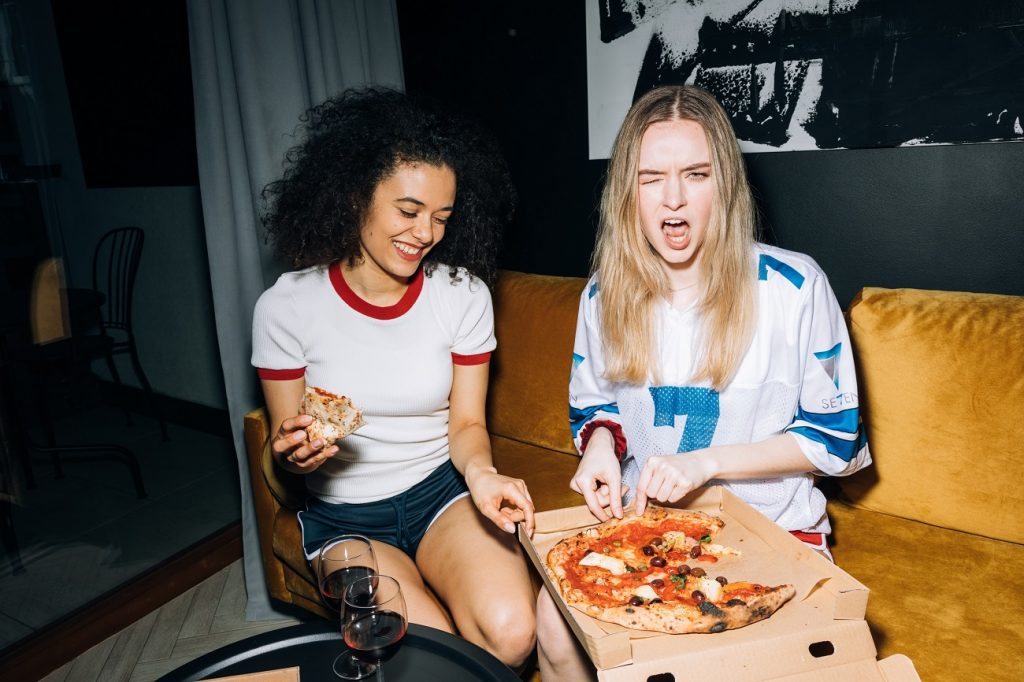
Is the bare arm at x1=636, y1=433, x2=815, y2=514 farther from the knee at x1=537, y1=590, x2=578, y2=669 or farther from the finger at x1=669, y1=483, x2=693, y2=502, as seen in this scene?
the knee at x1=537, y1=590, x2=578, y2=669

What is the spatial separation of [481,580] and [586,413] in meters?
0.49

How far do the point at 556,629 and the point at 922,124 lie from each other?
1739 millimetres

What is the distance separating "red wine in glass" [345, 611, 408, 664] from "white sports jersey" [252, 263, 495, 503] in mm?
719

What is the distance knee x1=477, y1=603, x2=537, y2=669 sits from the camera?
1593 mm

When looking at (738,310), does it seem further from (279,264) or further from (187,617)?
(187,617)

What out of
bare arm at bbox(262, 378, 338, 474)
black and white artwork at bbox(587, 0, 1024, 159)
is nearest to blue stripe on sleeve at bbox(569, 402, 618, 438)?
bare arm at bbox(262, 378, 338, 474)

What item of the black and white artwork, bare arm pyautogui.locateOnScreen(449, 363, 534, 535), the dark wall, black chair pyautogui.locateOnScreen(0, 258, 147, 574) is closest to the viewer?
bare arm pyautogui.locateOnScreen(449, 363, 534, 535)

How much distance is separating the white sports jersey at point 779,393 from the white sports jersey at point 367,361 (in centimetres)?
56

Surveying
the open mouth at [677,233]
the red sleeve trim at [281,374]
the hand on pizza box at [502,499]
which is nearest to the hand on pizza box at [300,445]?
the red sleeve trim at [281,374]

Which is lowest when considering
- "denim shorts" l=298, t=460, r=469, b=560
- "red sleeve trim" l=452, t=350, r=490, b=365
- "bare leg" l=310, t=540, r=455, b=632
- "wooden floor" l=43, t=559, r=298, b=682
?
"wooden floor" l=43, t=559, r=298, b=682

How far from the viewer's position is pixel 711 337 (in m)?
1.60

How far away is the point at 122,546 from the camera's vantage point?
3.03 metres

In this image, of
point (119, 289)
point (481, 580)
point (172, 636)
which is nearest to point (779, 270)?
point (481, 580)

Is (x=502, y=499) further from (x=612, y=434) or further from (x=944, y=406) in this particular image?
(x=944, y=406)
